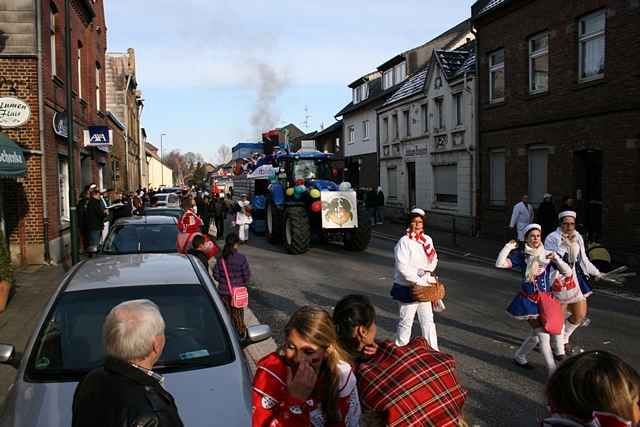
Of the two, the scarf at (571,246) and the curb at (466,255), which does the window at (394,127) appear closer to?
the curb at (466,255)

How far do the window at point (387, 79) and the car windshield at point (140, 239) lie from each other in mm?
27162

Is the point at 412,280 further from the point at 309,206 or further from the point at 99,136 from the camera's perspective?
the point at 99,136

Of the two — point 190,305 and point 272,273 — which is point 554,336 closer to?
point 190,305

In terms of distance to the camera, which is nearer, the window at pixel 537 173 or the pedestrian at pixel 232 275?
the pedestrian at pixel 232 275

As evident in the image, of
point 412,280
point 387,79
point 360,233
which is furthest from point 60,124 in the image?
point 387,79

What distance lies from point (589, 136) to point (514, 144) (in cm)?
371

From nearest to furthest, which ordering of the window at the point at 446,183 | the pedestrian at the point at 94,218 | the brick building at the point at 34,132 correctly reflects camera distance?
the brick building at the point at 34,132 → the pedestrian at the point at 94,218 → the window at the point at 446,183

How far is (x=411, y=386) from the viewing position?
2.52 meters

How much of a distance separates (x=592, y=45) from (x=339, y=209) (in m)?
7.58

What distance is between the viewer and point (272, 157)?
19.6 meters

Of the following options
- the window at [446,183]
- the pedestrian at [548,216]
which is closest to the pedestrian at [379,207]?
the window at [446,183]

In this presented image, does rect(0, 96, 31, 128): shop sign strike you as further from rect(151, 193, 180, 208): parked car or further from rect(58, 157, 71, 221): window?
rect(151, 193, 180, 208): parked car

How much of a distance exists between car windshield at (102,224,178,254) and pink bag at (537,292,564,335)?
5.51 metres

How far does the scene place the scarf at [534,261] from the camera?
250 inches
